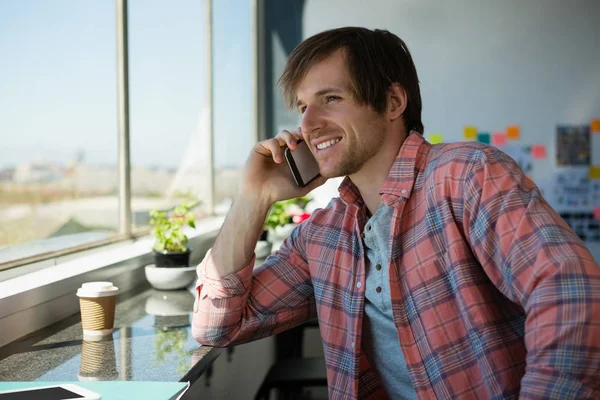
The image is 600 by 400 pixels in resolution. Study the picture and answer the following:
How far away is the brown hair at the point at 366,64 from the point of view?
170 centimetres

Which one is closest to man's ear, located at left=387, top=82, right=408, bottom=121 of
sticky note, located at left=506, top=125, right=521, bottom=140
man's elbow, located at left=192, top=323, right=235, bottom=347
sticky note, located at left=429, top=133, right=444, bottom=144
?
man's elbow, located at left=192, top=323, right=235, bottom=347

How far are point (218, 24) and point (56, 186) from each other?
219cm

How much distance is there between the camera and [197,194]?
386 cm

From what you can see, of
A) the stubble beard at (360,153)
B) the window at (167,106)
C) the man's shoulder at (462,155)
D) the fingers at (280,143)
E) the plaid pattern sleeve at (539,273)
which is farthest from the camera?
the window at (167,106)

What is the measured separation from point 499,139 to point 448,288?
11.5 feet

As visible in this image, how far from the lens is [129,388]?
1.29 m

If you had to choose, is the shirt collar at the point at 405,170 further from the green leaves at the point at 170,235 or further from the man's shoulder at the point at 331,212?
the green leaves at the point at 170,235

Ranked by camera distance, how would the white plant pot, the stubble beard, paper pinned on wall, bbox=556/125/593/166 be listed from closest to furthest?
the stubble beard
the white plant pot
paper pinned on wall, bbox=556/125/593/166

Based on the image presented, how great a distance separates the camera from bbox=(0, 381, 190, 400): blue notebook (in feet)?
4.04

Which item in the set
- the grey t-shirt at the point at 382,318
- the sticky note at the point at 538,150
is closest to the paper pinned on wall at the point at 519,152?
the sticky note at the point at 538,150

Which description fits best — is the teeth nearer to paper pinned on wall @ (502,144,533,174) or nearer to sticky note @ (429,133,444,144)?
sticky note @ (429,133,444,144)

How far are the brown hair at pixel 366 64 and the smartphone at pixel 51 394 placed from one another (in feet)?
2.85

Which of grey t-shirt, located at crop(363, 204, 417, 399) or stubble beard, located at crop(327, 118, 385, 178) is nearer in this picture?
grey t-shirt, located at crop(363, 204, 417, 399)

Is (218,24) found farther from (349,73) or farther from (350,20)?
(349,73)
